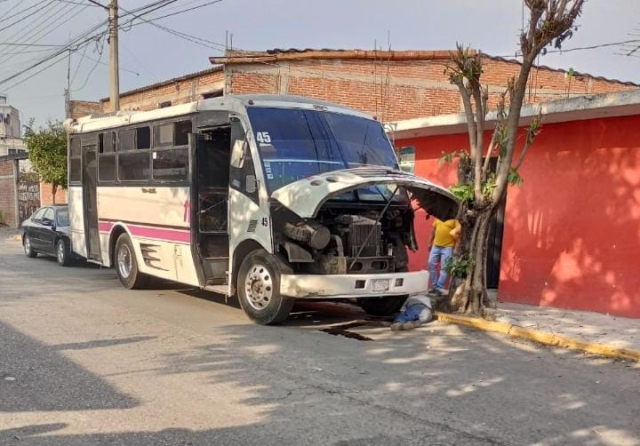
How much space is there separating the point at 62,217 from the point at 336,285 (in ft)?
33.9

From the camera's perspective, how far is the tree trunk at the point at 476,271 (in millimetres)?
8828

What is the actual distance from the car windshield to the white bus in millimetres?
5626

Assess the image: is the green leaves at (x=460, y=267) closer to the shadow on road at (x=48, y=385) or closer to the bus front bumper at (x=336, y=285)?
the bus front bumper at (x=336, y=285)

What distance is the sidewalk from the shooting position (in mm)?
7234

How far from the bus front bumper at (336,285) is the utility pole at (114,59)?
1324 cm

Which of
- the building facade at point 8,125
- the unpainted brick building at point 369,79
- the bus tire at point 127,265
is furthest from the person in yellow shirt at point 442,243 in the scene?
the building facade at point 8,125

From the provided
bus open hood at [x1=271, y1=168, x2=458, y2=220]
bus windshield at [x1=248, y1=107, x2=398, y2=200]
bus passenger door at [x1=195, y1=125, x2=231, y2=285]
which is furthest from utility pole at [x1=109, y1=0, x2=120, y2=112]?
bus open hood at [x1=271, y1=168, x2=458, y2=220]

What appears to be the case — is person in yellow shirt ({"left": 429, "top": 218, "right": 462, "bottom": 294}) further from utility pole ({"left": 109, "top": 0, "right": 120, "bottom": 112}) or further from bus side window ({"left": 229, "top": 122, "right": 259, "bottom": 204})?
utility pole ({"left": 109, "top": 0, "right": 120, "bottom": 112})

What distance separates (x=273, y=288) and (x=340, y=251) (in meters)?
0.98

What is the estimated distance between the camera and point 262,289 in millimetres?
8141

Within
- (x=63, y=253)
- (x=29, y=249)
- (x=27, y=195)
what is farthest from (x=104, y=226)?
(x=27, y=195)

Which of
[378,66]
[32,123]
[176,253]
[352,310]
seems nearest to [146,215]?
[176,253]

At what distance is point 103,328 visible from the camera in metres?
7.79

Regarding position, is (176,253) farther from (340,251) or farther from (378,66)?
(378,66)
